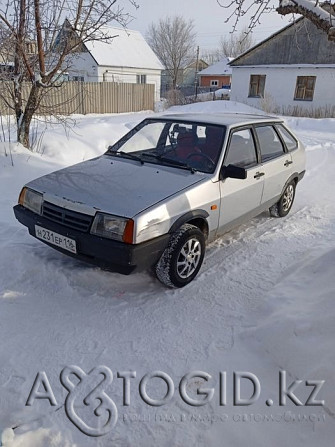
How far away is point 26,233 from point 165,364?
2.56 metres

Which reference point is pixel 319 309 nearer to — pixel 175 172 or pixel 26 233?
pixel 175 172

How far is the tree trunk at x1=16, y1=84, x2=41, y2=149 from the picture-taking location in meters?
6.69

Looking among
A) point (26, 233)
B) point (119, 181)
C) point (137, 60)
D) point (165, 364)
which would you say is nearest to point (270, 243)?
point (119, 181)

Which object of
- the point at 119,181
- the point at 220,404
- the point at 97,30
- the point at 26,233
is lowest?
the point at 220,404

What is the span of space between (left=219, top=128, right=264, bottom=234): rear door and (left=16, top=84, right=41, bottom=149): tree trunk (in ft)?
14.8

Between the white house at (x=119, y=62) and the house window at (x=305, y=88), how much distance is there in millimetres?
13722

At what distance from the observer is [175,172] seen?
3.64m

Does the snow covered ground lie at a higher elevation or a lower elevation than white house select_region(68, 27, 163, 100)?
lower

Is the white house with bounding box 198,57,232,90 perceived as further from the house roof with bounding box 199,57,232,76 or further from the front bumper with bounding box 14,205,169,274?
the front bumper with bounding box 14,205,169,274

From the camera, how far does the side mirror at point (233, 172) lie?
140 inches

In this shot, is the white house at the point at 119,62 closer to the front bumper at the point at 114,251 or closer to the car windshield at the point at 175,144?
the car windshield at the point at 175,144

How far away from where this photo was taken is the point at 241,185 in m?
4.04

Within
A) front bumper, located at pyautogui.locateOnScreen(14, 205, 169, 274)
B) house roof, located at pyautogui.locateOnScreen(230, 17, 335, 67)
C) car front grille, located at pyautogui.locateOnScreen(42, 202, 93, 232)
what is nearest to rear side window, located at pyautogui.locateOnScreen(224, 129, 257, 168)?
front bumper, located at pyautogui.locateOnScreen(14, 205, 169, 274)

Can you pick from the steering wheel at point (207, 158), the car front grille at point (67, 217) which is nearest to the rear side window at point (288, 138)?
the steering wheel at point (207, 158)
